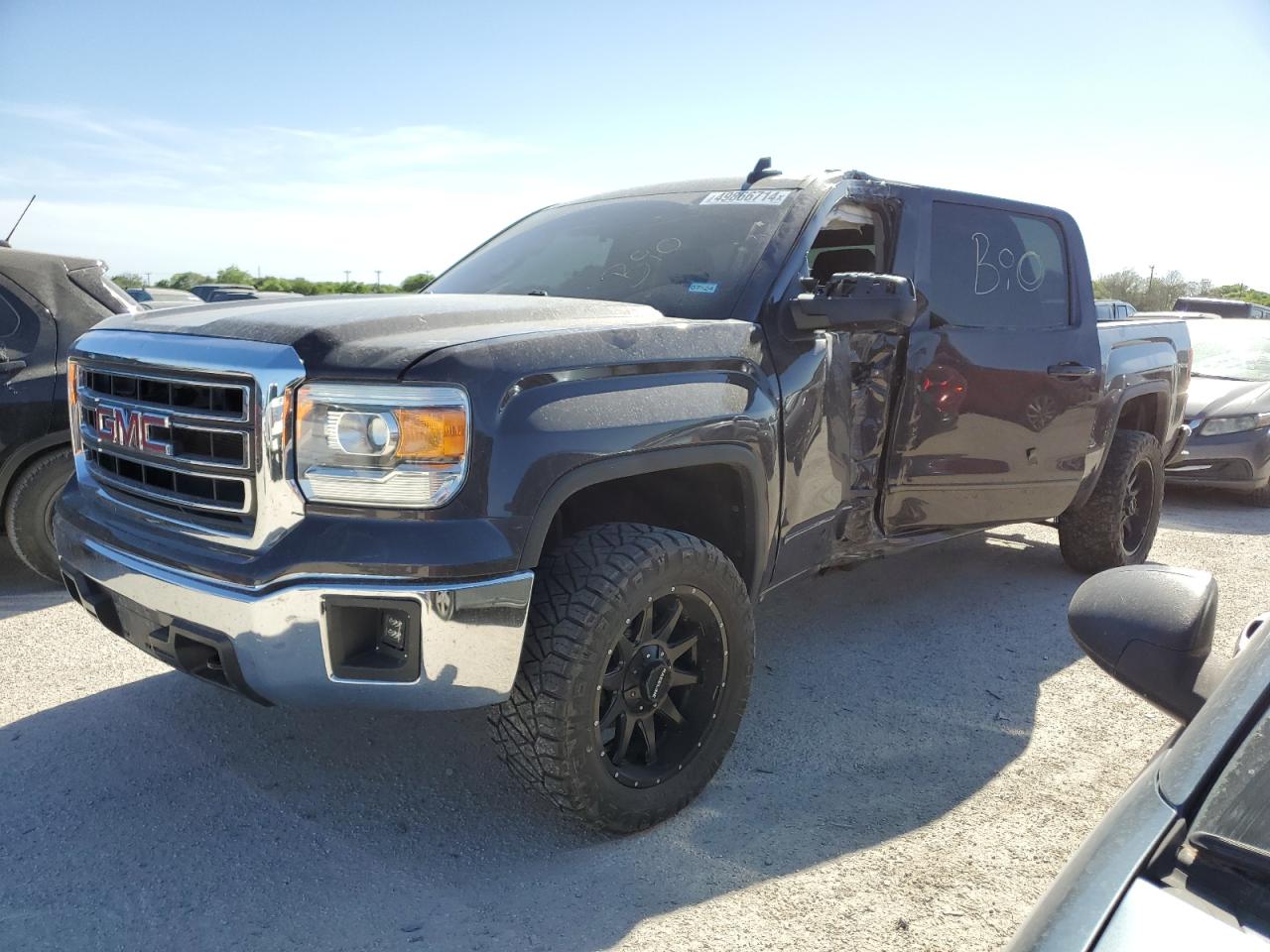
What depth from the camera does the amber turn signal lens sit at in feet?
7.97

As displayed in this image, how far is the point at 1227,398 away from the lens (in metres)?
8.48

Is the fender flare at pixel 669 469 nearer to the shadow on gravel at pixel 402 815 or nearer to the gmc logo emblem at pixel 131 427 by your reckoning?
the shadow on gravel at pixel 402 815

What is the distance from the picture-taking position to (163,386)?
9.09 ft

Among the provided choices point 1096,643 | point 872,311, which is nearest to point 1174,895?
point 1096,643

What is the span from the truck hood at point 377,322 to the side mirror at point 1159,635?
5.07 ft

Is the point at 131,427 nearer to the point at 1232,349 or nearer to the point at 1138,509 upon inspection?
the point at 1138,509

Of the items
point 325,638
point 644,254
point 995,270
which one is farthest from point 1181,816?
point 995,270

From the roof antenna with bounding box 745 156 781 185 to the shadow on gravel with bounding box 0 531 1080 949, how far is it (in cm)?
193

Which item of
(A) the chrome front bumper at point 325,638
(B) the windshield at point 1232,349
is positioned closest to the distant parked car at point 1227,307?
(B) the windshield at point 1232,349

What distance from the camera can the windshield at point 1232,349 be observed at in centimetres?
920

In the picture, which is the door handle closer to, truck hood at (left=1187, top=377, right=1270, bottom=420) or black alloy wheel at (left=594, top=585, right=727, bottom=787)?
black alloy wheel at (left=594, top=585, right=727, bottom=787)

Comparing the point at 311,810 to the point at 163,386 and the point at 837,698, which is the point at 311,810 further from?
the point at 837,698

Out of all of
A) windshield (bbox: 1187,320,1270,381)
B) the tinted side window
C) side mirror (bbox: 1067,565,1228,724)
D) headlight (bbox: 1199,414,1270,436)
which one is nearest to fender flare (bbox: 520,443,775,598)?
side mirror (bbox: 1067,565,1228,724)

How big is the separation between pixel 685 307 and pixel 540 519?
1.13 meters
